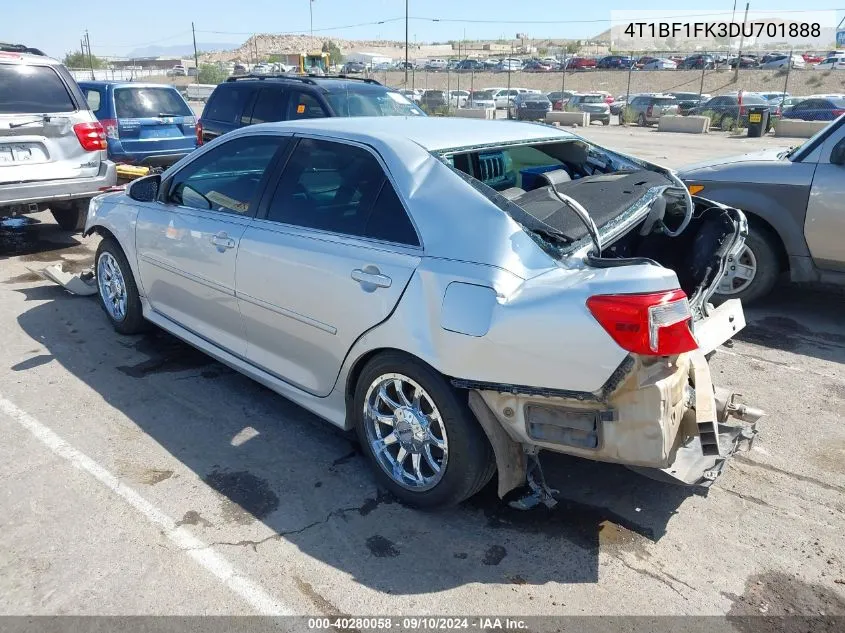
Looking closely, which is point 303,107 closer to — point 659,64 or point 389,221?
point 389,221

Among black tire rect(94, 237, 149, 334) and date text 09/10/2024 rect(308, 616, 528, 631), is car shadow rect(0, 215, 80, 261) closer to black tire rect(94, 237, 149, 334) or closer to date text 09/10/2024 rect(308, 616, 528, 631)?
black tire rect(94, 237, 149, 334)

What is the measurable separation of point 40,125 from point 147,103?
15.0 ft

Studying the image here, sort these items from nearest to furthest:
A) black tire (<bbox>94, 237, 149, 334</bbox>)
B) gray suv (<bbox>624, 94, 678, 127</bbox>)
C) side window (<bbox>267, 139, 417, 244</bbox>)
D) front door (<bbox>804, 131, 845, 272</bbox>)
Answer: side window (<bbox>267, 139, 417, 244</bbox>), black tire (<bbox>94, 237, 149, 334</bbox>), front door (<bbox>804, 131, 845, 272</bbox>), gray suv (<bbox>624, 94, 678, 127</bbox>)

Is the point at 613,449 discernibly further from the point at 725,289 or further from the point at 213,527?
the point at 725,289

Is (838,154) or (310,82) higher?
(310,82)

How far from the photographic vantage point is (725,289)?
6.36 metres

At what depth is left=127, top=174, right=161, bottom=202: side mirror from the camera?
486 cm

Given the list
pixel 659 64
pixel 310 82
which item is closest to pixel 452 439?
pixel 310 82

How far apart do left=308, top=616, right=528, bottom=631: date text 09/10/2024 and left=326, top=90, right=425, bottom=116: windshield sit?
290 inches

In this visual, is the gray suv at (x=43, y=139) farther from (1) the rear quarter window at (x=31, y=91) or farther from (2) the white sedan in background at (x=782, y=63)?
(2) the white sedan in background at (x=782, y=63)

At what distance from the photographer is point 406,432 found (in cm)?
328

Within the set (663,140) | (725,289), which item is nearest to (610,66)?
(663,140)

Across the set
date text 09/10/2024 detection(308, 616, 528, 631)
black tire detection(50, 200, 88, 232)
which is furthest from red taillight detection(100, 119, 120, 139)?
date text 09/10/2024 detection(308, 616, 528, 631)

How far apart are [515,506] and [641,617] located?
2.68ft
